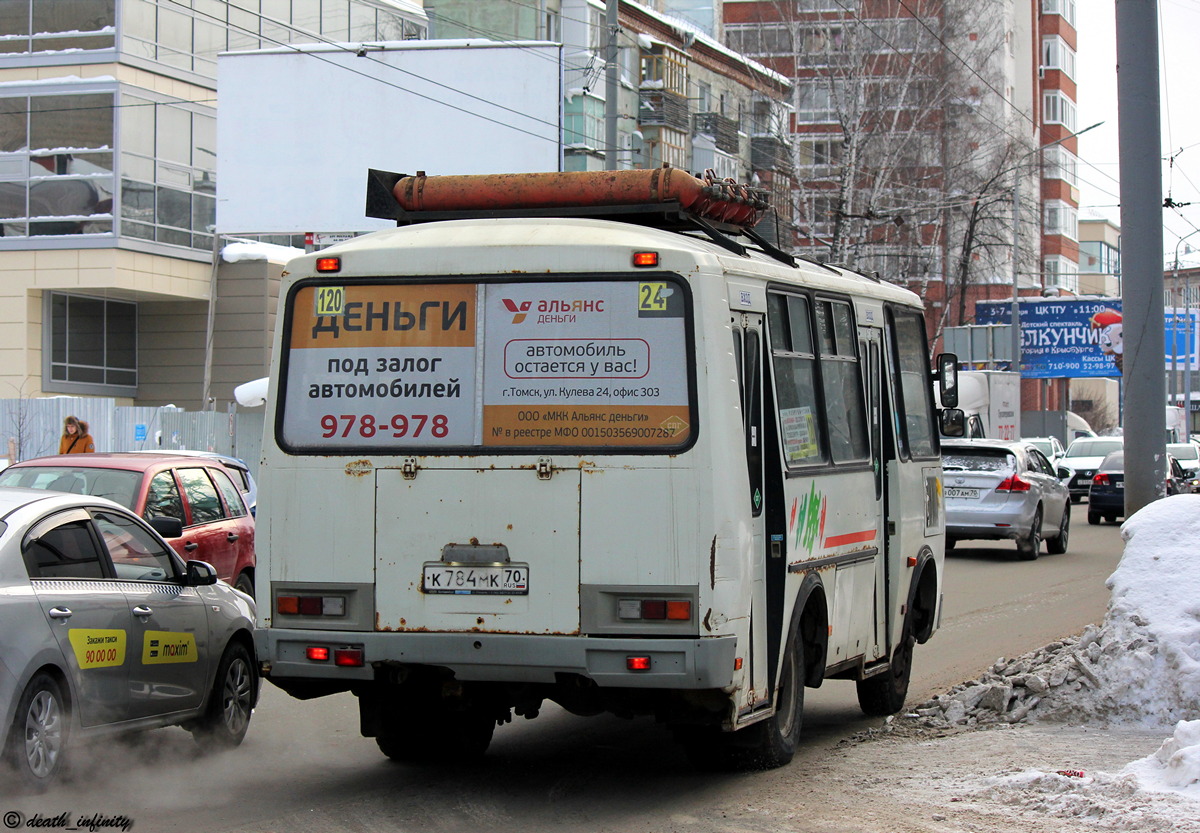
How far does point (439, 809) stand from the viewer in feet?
23.7

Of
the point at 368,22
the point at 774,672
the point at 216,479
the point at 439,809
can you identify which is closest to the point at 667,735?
the point at 774,672

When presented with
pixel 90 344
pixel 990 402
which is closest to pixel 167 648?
pixel 90 344

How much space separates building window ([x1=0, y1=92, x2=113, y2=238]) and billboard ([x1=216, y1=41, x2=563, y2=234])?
338cm

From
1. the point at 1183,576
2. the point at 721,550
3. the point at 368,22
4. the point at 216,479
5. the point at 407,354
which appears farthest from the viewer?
the point at 368,22

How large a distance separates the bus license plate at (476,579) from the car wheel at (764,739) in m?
1.33

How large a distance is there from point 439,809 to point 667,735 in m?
2.44

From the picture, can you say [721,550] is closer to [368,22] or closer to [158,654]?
[158,654]

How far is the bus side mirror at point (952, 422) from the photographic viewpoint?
11.2 meters

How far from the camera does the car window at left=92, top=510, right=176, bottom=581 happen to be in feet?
26.8

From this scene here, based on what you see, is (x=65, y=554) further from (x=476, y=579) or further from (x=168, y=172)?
(x=168, y=172)

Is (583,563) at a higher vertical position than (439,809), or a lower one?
higher

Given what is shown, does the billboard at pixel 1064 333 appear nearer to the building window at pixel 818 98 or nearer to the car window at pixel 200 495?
the building window at pixel 818 98

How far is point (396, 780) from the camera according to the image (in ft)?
26.1

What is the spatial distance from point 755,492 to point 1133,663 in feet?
9.32
